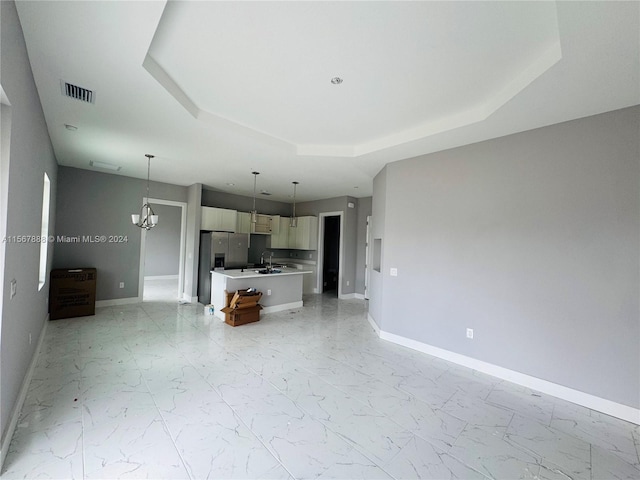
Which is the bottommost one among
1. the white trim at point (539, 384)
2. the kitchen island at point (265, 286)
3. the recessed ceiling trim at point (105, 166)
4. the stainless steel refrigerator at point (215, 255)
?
the white trim at point (539, 384)

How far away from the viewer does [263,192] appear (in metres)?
6.89

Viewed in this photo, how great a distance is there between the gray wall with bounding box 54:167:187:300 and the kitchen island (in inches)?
75.8

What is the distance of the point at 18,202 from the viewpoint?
1876mm

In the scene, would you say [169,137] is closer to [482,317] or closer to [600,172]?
[482,317]

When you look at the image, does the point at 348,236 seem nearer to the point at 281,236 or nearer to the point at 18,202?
the point at 281,236

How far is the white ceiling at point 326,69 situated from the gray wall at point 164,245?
622 centimetres

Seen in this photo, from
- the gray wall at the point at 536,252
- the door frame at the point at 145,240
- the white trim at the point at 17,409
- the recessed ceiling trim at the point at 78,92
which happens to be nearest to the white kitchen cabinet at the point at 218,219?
the door frame at the point at 145,240

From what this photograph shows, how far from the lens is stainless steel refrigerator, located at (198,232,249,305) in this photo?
19.3 feet

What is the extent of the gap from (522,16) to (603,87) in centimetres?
110

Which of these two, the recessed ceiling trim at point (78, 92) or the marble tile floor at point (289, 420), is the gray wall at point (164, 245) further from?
the recessed ceiling trim at point (78, 92)

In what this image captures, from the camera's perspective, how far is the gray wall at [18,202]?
160cm

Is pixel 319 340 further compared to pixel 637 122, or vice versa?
pixel 319 340

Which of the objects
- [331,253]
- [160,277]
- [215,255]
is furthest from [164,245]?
[331,253]

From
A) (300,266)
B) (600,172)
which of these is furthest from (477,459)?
(300,266)
